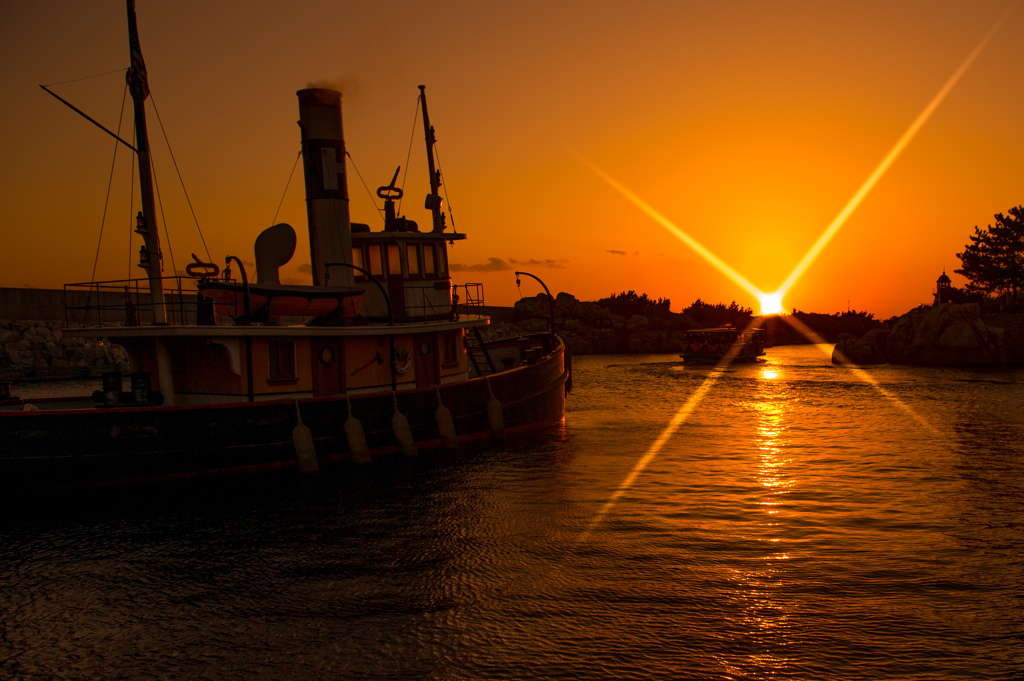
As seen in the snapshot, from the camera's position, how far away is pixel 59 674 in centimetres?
789

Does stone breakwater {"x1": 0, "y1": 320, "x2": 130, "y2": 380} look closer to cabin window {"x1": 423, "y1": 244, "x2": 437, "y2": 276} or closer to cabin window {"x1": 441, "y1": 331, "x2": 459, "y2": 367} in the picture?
cabin window {"x1": 423, "y1": 244, "x2": 437, "y2": 276}

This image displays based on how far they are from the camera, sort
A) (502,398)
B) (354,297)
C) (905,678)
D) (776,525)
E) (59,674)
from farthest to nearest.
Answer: (502,398)
(354,297)
(776,525)
(59,674)
(905,678)

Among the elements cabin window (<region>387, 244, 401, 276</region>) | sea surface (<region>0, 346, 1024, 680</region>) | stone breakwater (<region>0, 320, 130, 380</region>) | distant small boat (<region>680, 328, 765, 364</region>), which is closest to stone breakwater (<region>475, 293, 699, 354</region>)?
distant small boat (<region>680, 328, 765, 364</region>)

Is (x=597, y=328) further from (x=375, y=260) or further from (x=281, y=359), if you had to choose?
(x=281, y=359)

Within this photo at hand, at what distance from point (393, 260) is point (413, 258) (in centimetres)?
65

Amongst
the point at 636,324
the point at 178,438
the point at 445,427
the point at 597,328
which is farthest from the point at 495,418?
the point at 636,324

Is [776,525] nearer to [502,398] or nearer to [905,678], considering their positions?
[905,678]

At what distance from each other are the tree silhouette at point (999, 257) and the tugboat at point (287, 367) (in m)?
64.7

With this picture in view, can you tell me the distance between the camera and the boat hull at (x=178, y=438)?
46.9 feet

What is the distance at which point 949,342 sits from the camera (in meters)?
61.5

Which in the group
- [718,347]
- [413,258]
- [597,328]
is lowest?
[718,347]

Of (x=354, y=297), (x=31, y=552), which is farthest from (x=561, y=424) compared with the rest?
(x=31, y=552)

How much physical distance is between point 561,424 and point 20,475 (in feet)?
60.3

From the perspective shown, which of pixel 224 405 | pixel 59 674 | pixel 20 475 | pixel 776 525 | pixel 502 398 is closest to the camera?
pixel 59 674
